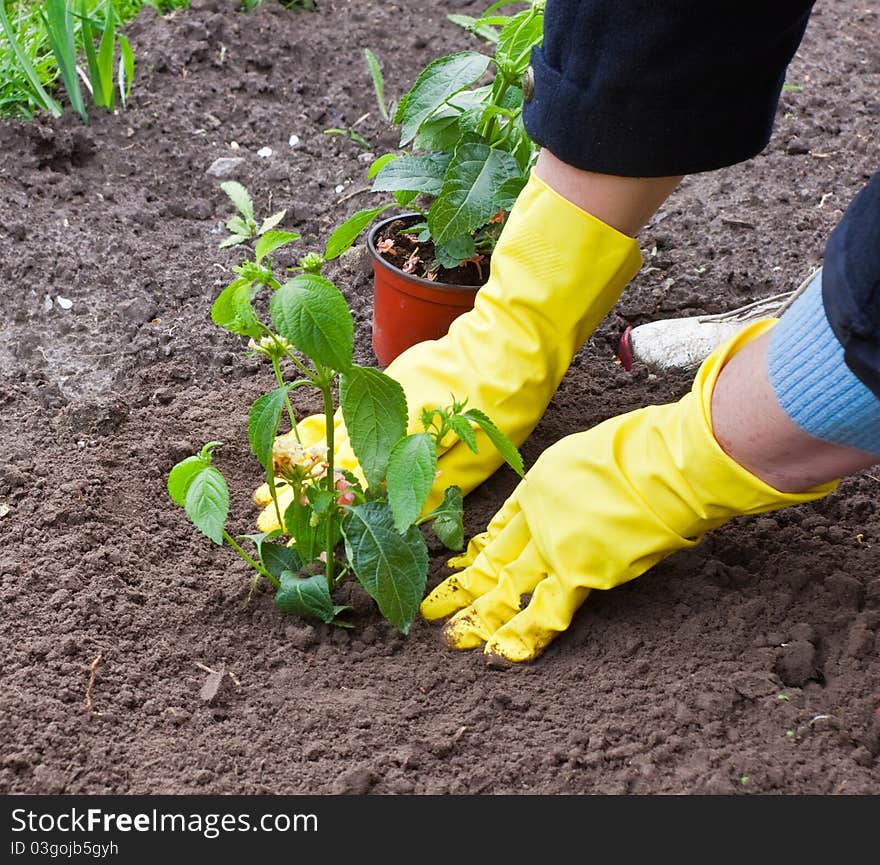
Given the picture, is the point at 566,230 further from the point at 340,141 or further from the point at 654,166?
the point at 340,141

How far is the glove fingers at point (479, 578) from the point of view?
1.69 m

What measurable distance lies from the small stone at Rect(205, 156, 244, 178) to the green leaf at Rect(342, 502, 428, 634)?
161cm

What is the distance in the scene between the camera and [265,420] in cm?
139

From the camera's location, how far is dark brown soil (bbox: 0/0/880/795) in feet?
4.57

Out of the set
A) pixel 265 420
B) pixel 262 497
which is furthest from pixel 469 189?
pixel 265 420

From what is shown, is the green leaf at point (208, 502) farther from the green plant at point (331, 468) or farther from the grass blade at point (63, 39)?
the grass blade at point (63, 39)

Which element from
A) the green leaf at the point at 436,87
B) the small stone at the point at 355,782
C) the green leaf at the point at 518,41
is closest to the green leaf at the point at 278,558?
the small stone at the point at 355,782

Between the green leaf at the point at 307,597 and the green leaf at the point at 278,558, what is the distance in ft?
0.12

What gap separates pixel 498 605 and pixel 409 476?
0.36 meters

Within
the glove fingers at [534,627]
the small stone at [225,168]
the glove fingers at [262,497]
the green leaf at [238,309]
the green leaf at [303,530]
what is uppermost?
the green leaf at [238,309]

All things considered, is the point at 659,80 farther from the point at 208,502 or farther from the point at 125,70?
the point at 125,70

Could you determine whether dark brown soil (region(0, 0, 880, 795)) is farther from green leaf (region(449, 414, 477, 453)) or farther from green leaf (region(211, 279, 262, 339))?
green leaf (region(211, 279, 262, 339))

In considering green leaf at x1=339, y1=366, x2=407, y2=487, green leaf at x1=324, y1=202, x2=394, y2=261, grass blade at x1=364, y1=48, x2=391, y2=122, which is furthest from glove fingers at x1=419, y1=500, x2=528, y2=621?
grass blade at x1=364, y1=48, x2=391, y2=122

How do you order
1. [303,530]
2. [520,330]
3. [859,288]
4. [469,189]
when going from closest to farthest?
[859,288], [303,530], [520,330], [469,189]
